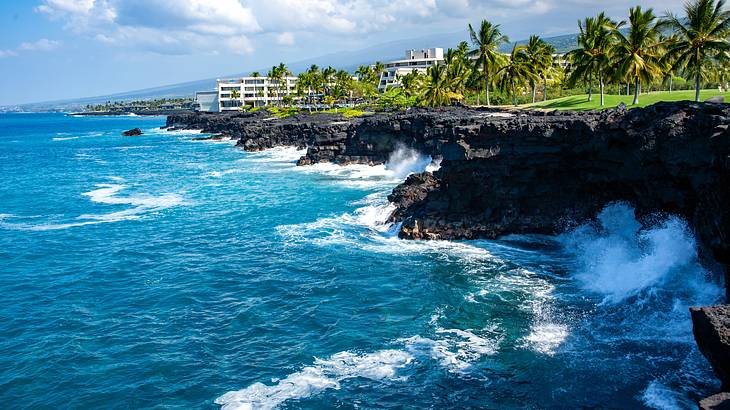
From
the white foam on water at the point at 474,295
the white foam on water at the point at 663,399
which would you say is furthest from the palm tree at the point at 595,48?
the white foam on water at the point at 663,399

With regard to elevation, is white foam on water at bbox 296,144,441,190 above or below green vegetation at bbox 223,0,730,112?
below

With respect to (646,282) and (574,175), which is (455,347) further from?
(574,175)

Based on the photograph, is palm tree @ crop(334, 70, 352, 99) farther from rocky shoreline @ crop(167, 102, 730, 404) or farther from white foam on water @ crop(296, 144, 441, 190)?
rocky shoreline @ crop(167, 102, 730, 404)

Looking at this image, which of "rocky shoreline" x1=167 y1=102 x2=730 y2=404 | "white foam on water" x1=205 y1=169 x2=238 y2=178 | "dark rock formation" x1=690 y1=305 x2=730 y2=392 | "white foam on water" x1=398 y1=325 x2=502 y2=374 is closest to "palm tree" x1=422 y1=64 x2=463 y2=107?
"white foam on water" x1=205 y1=169 x2=238 y2=178

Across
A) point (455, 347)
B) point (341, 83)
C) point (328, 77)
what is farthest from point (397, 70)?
point (455, 347)

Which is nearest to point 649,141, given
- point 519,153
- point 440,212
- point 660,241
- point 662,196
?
Answer: point 662,196

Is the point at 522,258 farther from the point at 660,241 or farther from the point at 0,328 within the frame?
the point at 0,328
